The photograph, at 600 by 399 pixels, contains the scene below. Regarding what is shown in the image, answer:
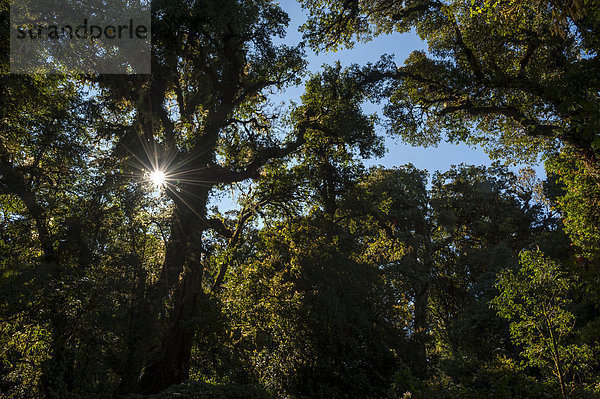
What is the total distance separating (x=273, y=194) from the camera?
45.0 feet

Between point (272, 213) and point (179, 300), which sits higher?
point (272, 213)

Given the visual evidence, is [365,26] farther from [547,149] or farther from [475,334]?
[475,334]

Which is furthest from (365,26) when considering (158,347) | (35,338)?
(35,338)

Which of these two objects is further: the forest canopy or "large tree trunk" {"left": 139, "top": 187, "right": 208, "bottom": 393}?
"large tree trunk" {"left": 139, "top": 187, "right": 208, "bottom": 393}

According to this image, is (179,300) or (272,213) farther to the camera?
(272,213)

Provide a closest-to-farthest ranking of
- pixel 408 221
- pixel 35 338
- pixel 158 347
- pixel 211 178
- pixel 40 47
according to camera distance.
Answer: pixel 35 338
pixel 158 347
pixel 40 47
pixel 211 178
pixel 408 221

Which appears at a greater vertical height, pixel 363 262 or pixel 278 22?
pixel 278 22

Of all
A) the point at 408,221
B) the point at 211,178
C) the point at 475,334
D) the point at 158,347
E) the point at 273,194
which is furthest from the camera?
the point at 408,221

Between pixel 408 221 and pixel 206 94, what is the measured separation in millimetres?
15097

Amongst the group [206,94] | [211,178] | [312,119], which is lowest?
[211,178]

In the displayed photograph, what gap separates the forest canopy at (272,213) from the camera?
779 centimetres

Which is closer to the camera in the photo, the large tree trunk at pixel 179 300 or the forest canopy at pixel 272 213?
the forest canopy at pixel 272 213

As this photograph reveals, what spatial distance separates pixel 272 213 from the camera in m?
15.4

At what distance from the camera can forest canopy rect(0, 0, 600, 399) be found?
7785 millimetres
